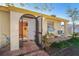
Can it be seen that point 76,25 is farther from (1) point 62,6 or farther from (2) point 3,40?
(2) point 3,40

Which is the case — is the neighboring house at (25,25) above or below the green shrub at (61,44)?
above

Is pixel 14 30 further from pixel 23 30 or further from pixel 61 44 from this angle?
pixel 61 44

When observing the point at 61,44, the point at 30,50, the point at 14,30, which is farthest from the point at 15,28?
the point at 61,44

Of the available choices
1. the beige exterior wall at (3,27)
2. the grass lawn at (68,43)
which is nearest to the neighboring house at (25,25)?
the beige exterior wall at (3,27)

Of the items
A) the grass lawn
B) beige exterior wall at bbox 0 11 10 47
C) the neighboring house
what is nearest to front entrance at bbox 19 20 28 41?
the neighboring house

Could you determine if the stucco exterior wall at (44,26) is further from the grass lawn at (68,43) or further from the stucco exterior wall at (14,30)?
the stucco exterior wall at (14,30)

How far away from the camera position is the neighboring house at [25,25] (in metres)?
2.34

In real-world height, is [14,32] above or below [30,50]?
above

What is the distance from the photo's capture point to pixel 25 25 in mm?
2379

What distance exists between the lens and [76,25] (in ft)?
7.74

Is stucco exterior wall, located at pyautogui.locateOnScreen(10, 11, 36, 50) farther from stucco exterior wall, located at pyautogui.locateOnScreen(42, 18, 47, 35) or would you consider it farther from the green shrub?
the green shrub

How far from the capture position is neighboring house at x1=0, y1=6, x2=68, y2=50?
2.34m

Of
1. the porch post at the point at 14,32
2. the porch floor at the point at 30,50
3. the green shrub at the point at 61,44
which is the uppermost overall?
the porch post at the point at 14,32

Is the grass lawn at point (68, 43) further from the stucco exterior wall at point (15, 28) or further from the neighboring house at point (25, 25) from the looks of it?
the stucco exterior wall at point (15, 28)
